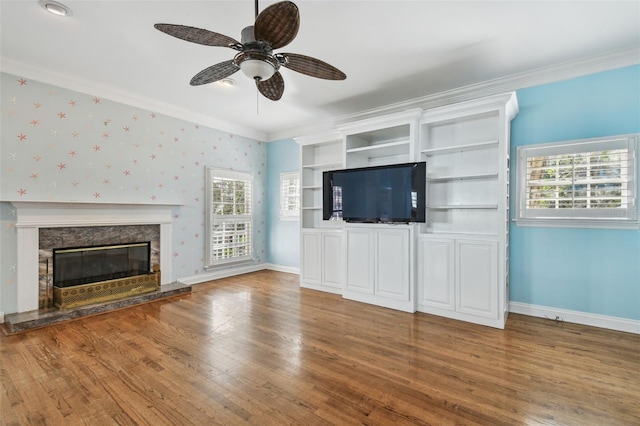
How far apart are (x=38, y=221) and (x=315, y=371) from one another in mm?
3585

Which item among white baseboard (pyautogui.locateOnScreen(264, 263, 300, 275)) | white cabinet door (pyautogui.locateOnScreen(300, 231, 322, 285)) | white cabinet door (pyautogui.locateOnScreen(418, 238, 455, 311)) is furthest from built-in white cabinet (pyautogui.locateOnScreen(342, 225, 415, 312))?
white baseboard (pyautogui.locateOnScreen(264, 263, 300, 275))

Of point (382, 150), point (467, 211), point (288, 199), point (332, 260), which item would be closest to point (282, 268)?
point (288, 199)

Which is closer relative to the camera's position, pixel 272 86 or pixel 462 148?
pixel 272 86

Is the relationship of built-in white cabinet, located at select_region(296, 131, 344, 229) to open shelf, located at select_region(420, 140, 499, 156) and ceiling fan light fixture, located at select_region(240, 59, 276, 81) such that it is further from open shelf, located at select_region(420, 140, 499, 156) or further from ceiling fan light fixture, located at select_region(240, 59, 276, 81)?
ceiling fan light fixture, located at select_region(240, 59, 276, 81)

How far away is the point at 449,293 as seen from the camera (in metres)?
3.51

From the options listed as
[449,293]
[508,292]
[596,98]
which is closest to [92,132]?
[449,293]

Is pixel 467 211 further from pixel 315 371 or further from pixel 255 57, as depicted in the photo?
A: pixel 255 57

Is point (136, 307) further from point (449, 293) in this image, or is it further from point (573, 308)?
point (573, 308)

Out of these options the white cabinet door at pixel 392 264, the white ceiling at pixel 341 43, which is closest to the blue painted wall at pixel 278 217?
the white ceiling at pixel 341 43

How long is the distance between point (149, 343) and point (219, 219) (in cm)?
289

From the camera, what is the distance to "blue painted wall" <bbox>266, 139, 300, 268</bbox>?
5.93 metres

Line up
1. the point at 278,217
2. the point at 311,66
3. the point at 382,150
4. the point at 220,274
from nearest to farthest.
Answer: the point at 311,66 → the point at 382,150 → the point at 220,274 → the point at 278,217

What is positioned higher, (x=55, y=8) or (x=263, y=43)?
(x=55, y=8)

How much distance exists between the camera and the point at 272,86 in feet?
8.40
